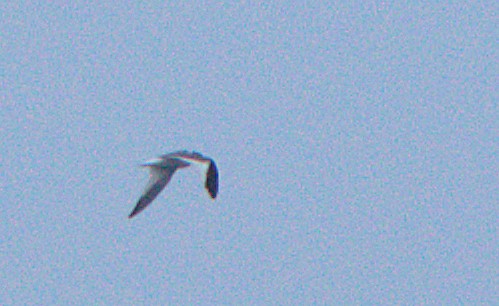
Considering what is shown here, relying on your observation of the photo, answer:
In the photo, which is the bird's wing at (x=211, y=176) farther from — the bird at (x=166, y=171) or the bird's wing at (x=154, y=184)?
the bird's wing at (x=154, y=184)

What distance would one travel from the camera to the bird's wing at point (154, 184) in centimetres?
1804

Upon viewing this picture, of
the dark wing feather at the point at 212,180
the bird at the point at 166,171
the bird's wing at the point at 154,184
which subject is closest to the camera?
the dark wing feather at the point at 212,180

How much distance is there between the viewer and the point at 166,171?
18.5 metres

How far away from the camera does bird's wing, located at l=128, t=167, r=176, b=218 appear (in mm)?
18038

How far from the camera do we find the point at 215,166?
1791 centimetres

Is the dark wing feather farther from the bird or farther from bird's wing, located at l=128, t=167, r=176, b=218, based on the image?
bird's wing, located at l=128, t=167, r=176, b=218

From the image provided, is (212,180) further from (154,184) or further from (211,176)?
(154,184)

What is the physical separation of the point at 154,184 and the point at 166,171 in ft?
1.08

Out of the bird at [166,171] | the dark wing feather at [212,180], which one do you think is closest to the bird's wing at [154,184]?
the bird at [166,171]

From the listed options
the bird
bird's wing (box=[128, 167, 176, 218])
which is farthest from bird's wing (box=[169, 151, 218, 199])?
bird's wing (box=[128, 167, 176, 218])

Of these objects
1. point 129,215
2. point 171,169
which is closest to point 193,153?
point 171,169

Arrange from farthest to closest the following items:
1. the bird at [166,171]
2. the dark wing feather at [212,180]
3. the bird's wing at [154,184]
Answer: the bird's wing at [154,184] < the bird at [166,171] < the dark wing feather at [212,180]

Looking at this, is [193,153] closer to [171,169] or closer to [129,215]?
[171,169]

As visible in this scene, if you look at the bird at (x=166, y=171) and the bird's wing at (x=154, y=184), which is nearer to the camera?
the bird at (x=166, y=171)
